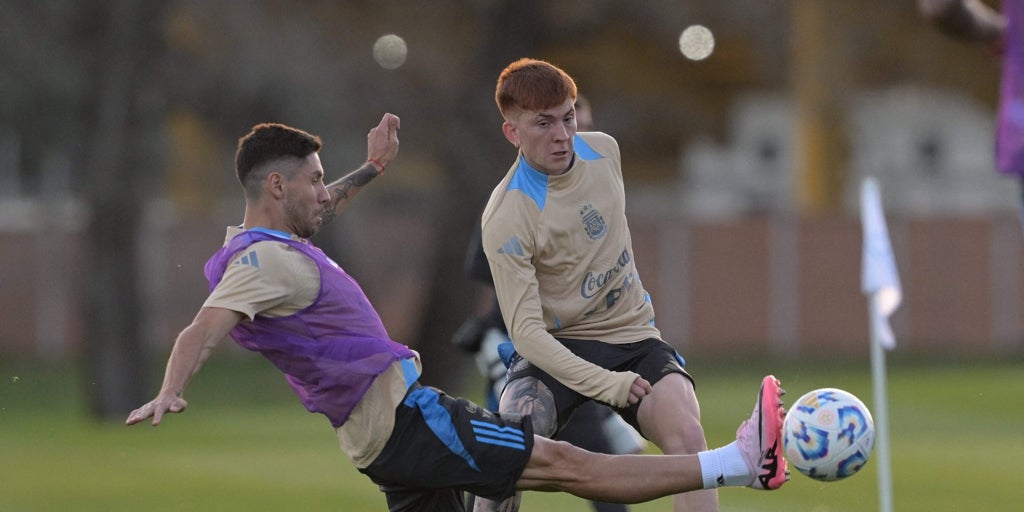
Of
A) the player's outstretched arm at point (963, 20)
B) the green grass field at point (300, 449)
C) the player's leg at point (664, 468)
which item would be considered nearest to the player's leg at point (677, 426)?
the player's leg at point (664, 468)

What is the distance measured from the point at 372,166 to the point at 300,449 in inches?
379

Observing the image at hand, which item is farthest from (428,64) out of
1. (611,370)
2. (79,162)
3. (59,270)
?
(611,370)

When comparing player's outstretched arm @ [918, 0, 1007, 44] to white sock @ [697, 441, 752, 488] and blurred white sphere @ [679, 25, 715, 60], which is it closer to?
white sock @ [697, 441, 752, 488]

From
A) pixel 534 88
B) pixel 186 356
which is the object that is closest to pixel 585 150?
pixel 534 88

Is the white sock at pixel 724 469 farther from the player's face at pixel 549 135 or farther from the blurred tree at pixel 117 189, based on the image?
the blurred tree at pixel 117 189

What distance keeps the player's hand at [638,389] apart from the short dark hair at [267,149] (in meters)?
1.69

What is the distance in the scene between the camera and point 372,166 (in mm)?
8578

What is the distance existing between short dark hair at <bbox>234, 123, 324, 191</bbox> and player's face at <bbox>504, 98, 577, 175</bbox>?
0.97 meters

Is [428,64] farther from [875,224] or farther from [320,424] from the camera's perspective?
[875,224]

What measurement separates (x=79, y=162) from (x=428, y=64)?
208 inches

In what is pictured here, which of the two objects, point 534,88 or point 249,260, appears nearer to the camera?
point 249,260

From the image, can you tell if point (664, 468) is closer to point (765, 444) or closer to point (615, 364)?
point (765, 444)

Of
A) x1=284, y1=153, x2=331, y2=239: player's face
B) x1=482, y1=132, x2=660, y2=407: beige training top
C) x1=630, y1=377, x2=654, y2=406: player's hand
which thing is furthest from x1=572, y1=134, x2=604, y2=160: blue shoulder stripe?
x1=284, y1=153, x2=331, y2=239: player's face

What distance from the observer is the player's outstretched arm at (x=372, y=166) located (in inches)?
329
